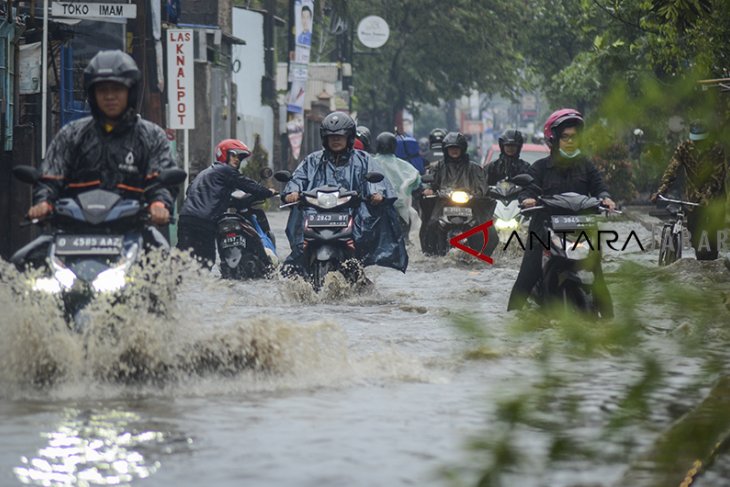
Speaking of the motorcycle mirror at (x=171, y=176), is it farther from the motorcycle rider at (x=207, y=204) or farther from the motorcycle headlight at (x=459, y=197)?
the motorcycle headlight at (x=459, y=197)

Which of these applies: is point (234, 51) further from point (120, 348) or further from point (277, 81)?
point (120, 348)

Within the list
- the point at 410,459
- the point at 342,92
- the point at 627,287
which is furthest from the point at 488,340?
the point at 342,92

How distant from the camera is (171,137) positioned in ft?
78.4

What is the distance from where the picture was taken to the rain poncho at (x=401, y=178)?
2133 centimetres

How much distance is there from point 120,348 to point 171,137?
1620 cm

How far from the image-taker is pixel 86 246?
7.82 metres

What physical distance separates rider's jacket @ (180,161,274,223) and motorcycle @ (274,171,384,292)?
3.17m

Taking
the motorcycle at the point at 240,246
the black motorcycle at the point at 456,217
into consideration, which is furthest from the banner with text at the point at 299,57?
the motorcycle at the point at 240,246

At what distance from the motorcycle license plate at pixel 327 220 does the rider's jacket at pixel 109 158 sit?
5.47 m

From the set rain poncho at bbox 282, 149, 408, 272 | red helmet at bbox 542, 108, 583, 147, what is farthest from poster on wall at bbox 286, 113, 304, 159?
red helmet at bbox 542, 108, 583, 147

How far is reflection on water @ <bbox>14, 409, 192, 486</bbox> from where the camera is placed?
5.50 meters

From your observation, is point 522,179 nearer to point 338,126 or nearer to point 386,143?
point 338,126

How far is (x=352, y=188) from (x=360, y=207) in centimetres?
28

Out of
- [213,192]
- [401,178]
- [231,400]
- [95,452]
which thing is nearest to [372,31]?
[401,178]
